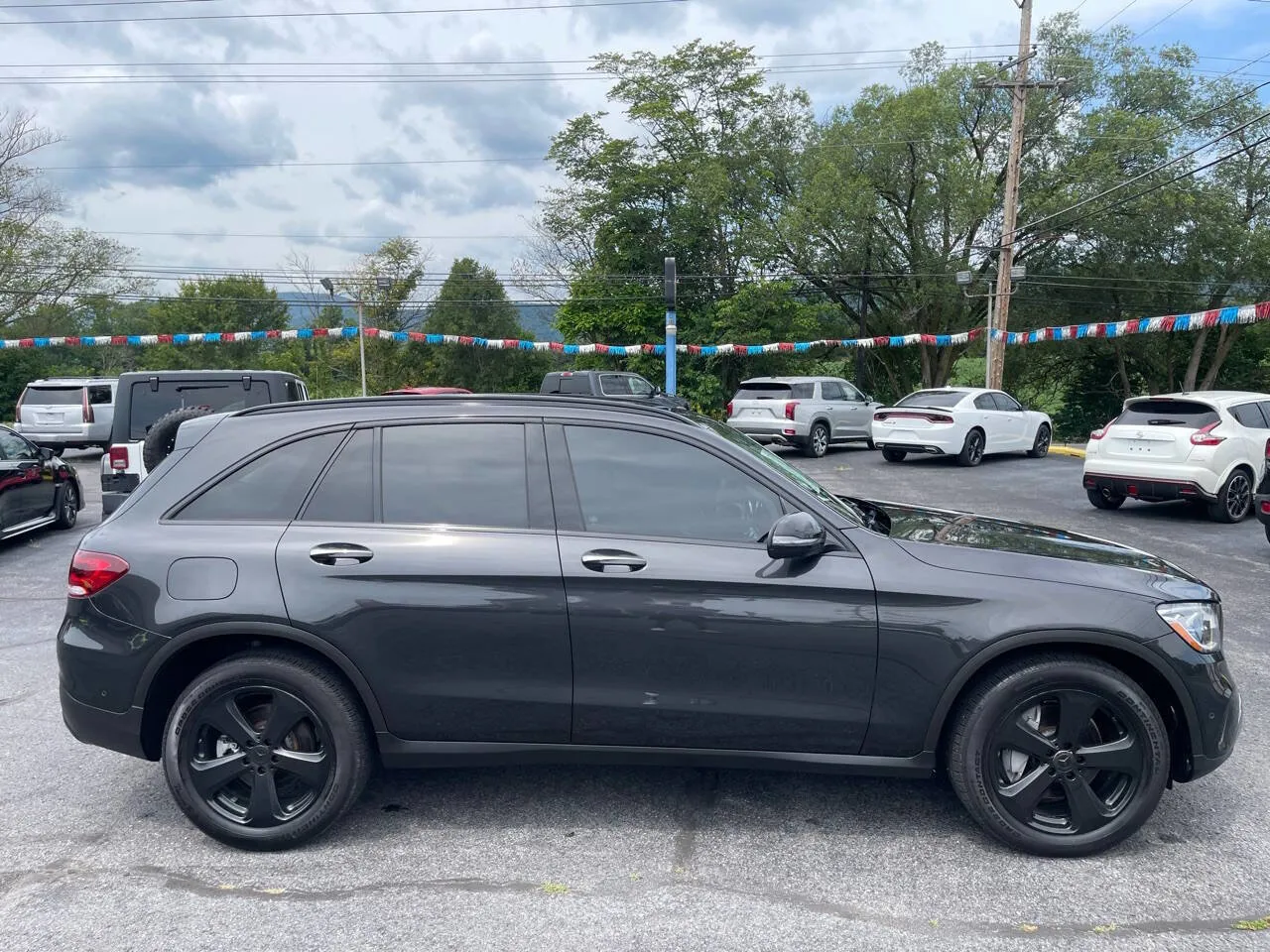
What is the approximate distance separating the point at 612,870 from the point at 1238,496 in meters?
10.5

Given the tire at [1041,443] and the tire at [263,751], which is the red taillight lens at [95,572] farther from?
the tire at [1041,443]

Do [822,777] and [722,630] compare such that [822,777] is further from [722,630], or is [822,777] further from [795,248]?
[795,248]

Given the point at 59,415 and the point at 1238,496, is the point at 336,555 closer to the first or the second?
the point at 1238,496

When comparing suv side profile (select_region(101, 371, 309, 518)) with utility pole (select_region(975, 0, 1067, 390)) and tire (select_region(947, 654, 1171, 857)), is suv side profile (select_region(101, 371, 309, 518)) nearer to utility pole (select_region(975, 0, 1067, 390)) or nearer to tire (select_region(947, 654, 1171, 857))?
tire (select_region(947, 654, 1171, 857))

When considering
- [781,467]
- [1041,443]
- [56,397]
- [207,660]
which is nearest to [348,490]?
[207,660]

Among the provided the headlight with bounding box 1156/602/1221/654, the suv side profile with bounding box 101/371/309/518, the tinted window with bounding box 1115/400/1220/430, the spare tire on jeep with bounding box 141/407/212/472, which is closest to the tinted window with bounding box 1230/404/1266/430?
the tinted window with bounding box 1115/400/1220/430

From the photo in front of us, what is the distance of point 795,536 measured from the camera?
3.21 meters

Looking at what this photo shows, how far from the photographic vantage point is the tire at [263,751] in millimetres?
3387

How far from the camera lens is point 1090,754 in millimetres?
3322

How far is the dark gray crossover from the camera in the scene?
10.8 feet

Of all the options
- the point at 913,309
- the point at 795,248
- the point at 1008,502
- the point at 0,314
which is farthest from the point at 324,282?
the point at 1008,502

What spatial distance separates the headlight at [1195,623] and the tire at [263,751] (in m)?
2.97

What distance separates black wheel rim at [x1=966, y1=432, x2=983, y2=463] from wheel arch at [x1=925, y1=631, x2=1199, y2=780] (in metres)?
15.1

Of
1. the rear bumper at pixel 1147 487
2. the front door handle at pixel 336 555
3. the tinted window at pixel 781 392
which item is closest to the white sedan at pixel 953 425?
the tinted window at pixel 781 392
